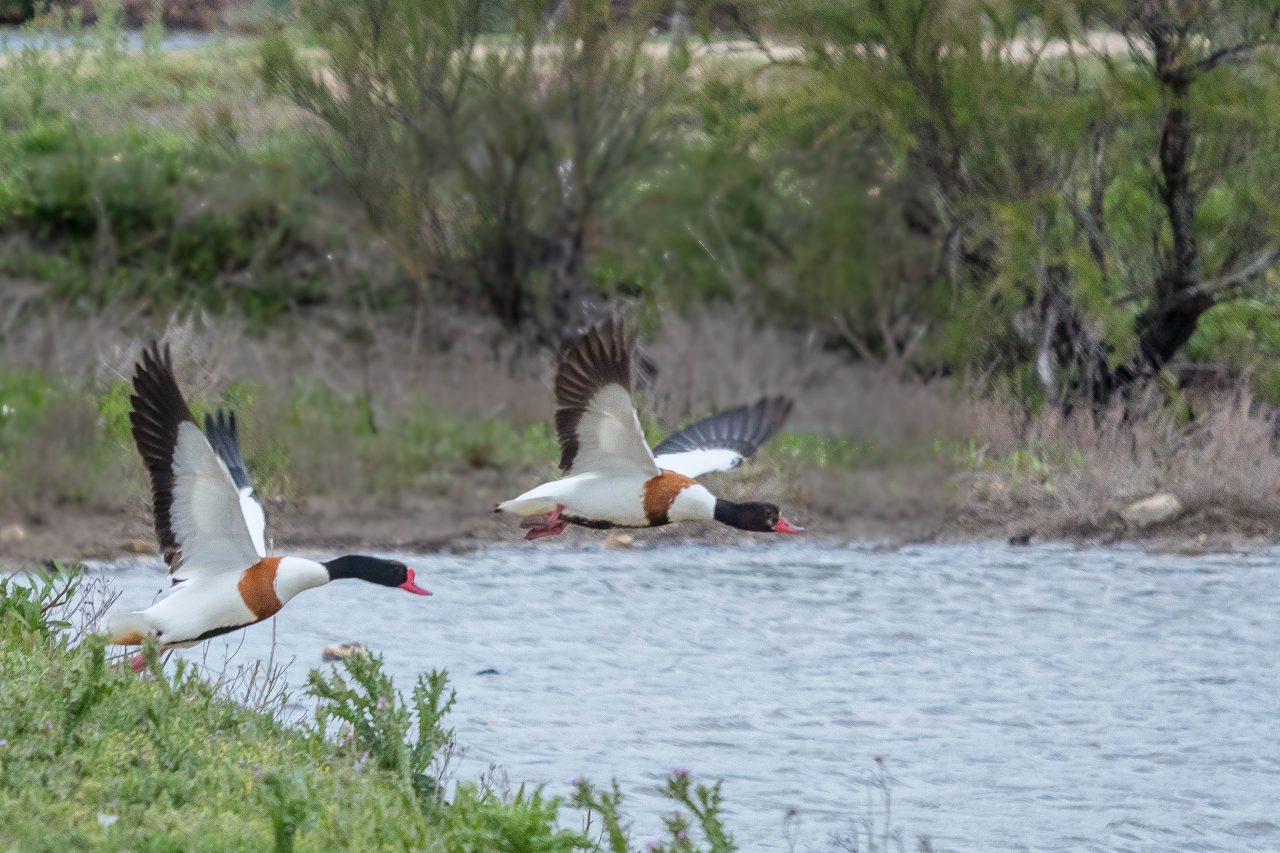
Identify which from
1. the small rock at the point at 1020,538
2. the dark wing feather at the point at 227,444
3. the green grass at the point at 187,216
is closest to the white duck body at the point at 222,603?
the dark wing feather at the point at 227,444

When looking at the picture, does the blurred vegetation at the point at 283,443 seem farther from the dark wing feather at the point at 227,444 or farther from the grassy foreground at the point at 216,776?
the grassy foreground at the point at 216,776

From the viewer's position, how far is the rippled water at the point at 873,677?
7770 mm

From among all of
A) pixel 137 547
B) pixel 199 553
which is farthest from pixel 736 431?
pixel 137 547

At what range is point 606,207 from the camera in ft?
50.3

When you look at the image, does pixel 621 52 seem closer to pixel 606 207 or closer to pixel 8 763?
pixel 606 207

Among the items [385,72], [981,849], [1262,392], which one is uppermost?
[385,72]

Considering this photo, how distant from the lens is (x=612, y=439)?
6738 millimetres

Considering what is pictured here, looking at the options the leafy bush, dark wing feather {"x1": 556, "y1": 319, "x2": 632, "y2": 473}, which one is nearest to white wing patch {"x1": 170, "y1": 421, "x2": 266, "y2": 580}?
dark wing feather {"x1": 556, "y1": 319, "x2": 632, "y2": 473}

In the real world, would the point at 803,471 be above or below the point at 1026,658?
above

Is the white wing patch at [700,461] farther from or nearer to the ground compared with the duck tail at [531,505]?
farther from the ground

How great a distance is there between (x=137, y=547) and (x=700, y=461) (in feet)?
18.5

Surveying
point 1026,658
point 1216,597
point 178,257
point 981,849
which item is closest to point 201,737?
point 981,849

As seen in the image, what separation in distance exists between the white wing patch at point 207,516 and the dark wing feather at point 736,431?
2.38 m

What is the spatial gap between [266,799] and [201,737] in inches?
34.6
